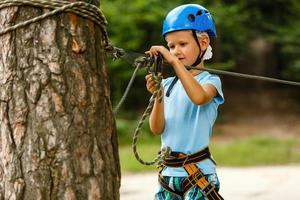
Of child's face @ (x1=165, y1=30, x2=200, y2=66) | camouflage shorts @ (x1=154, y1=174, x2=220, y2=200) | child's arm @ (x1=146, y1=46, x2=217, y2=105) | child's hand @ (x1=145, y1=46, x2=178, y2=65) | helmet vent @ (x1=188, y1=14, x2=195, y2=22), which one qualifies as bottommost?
camouflage shorts @ (x1=154, y1=174, x2=220, y2=200)

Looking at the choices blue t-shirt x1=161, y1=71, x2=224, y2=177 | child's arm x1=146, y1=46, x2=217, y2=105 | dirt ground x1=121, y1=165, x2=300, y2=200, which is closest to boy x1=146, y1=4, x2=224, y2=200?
blue t-shirt x1=161, y1=71, x2=224, y2=177

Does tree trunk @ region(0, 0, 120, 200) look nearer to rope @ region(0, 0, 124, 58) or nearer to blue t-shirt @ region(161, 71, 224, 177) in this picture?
rope @ region(0, 0, 124, 58)

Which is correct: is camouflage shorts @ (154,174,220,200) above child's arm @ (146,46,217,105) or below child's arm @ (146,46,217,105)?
below

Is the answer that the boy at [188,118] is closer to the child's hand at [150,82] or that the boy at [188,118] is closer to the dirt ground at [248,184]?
the child's hand at [150,82]

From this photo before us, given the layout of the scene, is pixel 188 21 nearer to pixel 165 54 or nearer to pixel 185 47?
pixel 185 47

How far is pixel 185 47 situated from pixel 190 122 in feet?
1.08

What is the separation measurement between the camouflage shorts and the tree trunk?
0.52 meters

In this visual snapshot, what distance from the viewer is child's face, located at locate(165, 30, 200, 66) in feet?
9.89

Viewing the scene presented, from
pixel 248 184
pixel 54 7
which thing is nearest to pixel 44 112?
pixel 54 7

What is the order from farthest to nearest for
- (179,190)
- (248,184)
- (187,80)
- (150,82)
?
(248,184), (179,190), (150,82), (187,80)

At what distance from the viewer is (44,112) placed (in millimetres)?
2547

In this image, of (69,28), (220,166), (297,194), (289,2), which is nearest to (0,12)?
(69,28)

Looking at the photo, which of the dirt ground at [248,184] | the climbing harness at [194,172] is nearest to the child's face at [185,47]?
the climbing harness at [194,172]

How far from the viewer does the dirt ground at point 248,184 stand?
7117 mm
